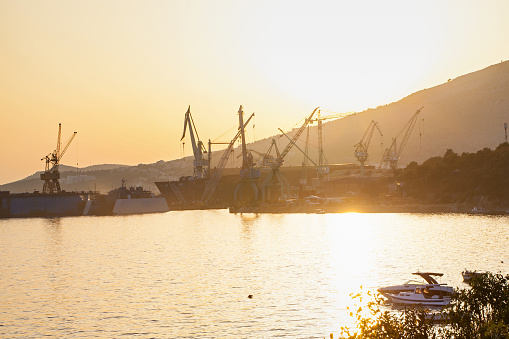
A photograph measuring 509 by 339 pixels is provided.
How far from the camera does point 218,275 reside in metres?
78.1

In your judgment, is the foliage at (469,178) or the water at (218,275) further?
the foliage at (469,178)

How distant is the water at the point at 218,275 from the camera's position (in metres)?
51.2

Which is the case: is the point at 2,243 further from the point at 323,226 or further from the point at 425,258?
the point at 425,258

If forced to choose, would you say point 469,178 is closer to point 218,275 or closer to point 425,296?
point 218,275

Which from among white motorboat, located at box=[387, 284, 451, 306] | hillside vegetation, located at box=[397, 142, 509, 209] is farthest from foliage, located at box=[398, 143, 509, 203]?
white motorboat, located at box=[387, 284, 451, 306]

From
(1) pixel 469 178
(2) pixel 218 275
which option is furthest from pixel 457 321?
(1) pixel 469 178

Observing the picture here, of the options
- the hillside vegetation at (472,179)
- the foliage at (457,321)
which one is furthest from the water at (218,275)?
the hillside vegetation at (472,179)

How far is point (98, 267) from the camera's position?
298 feet

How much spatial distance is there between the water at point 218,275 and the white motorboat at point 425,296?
5382mm

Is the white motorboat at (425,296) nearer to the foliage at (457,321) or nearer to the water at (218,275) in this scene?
the water at (218,275)

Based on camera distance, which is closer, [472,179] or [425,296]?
[425,296]

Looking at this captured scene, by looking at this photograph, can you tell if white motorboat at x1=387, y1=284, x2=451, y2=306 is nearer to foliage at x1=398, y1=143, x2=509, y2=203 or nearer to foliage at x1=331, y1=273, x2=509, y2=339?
foliage at x1=331, y1=273, x2=509, y2=339

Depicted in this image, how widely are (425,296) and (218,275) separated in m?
31.5

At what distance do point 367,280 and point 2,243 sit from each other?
325 ft
